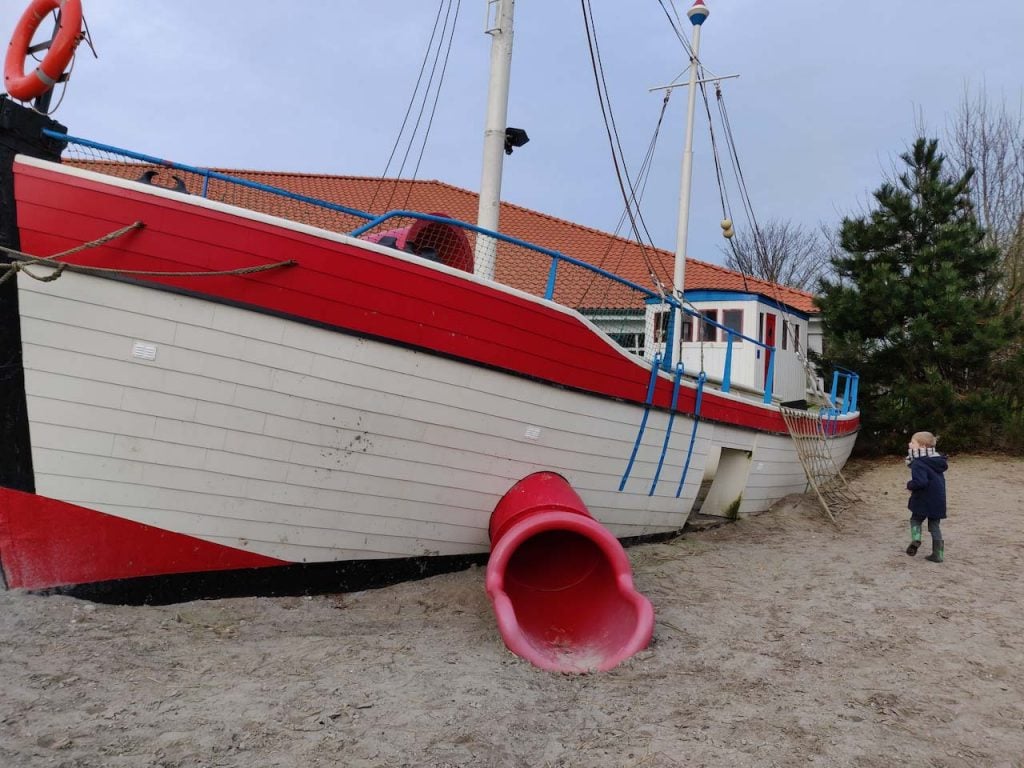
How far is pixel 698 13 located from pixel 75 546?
10.9 metres

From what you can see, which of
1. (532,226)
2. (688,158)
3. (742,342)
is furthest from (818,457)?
(532,226)

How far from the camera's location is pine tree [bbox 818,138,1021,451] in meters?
12.0

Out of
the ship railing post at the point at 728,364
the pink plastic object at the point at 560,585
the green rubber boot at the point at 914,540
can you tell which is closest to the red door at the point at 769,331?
the ship railing post at the point at 728,364

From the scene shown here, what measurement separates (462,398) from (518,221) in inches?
478

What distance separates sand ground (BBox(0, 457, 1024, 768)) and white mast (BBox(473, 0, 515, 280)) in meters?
2.89

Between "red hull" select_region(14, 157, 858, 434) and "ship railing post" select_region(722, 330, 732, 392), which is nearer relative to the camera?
"red hull" select_region(14, 157, 858, 434)

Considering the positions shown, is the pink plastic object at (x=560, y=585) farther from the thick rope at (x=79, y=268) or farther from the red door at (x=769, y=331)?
the red door at (x=769, y=331)

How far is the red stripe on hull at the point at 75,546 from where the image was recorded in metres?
3.64

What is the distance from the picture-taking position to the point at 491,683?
332 centimetres

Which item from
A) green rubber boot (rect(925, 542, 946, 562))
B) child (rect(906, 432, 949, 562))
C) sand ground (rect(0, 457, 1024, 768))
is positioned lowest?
sand ground (rect(0, 457, 1024, 768))

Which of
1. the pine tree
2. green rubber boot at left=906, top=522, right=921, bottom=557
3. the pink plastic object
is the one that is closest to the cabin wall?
the pine tree

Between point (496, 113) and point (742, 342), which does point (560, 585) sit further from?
point (742, 342)

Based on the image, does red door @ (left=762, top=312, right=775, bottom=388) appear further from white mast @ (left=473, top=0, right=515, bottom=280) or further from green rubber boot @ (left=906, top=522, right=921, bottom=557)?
white mast @ (left=473, top=0, right=515, bottom=280)

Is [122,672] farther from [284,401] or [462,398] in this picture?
[462,398]
